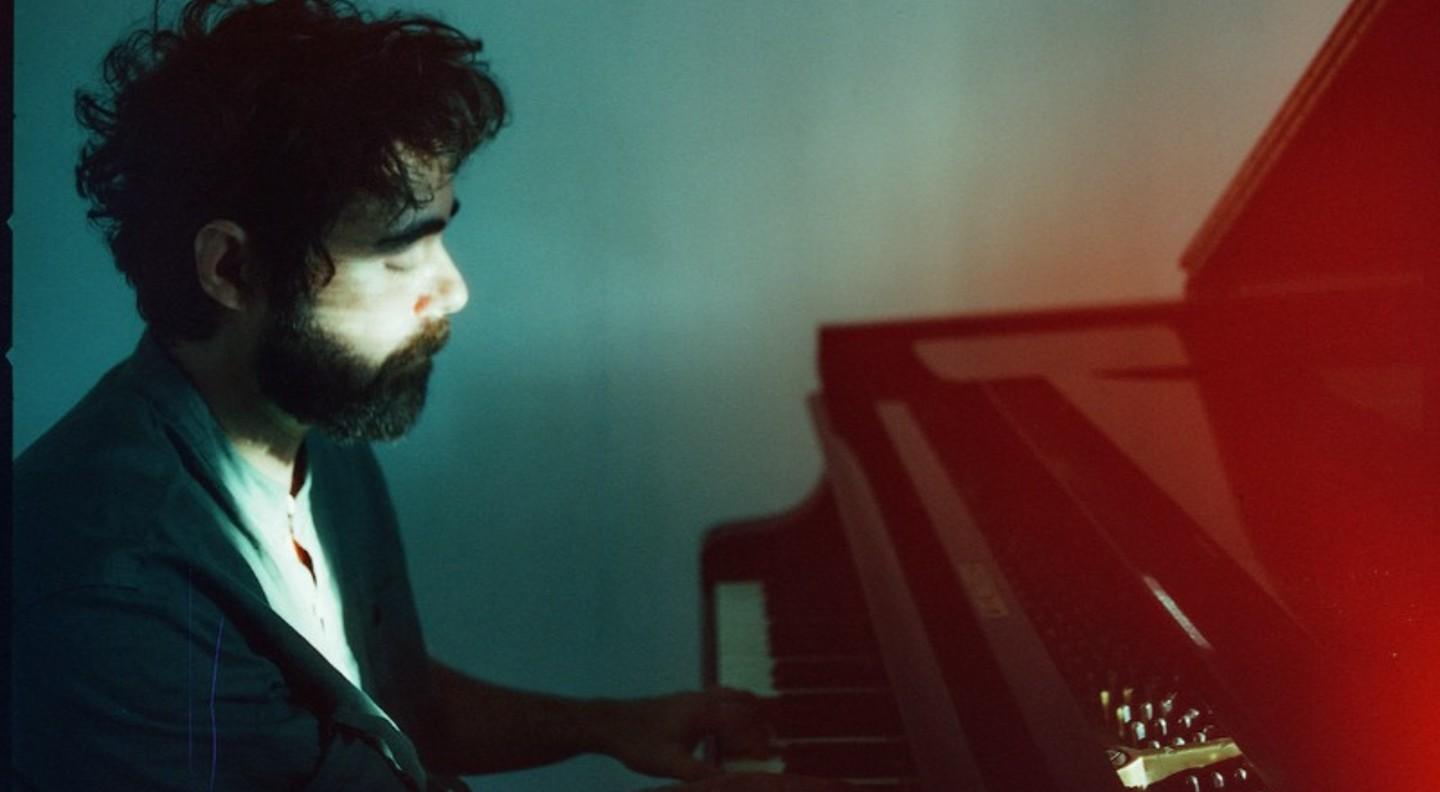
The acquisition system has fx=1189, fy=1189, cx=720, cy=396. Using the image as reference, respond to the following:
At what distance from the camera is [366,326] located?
1.20 m

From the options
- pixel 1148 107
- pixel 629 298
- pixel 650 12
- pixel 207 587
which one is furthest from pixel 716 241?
pixel 207 587

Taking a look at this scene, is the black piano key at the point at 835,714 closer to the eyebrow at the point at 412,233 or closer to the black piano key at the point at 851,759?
the black piano key at the point at 851,759

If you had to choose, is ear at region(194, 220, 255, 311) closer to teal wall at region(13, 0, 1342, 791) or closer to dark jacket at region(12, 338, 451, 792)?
dark jacket at region(12, 338, 451, 792)

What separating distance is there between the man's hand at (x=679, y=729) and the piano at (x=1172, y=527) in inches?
1.2

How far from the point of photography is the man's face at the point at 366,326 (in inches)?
44.8

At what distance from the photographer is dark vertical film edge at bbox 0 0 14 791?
0.94 m

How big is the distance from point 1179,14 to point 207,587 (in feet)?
5.58

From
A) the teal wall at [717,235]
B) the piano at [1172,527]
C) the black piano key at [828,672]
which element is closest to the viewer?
the piano at [1172,527]

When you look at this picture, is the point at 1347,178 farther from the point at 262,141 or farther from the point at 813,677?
the point at 262,141

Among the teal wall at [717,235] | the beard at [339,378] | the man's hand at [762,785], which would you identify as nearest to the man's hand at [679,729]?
the man's hand at [762,785]

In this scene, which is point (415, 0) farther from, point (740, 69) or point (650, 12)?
point (740, 69)

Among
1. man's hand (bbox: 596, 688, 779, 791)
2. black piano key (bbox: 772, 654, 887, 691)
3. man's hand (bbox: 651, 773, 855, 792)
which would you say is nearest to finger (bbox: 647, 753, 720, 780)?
man's hand (bbox: 596, 688, 779, 791)

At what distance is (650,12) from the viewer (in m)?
1.81

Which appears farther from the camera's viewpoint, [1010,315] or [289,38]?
[1010,315]
